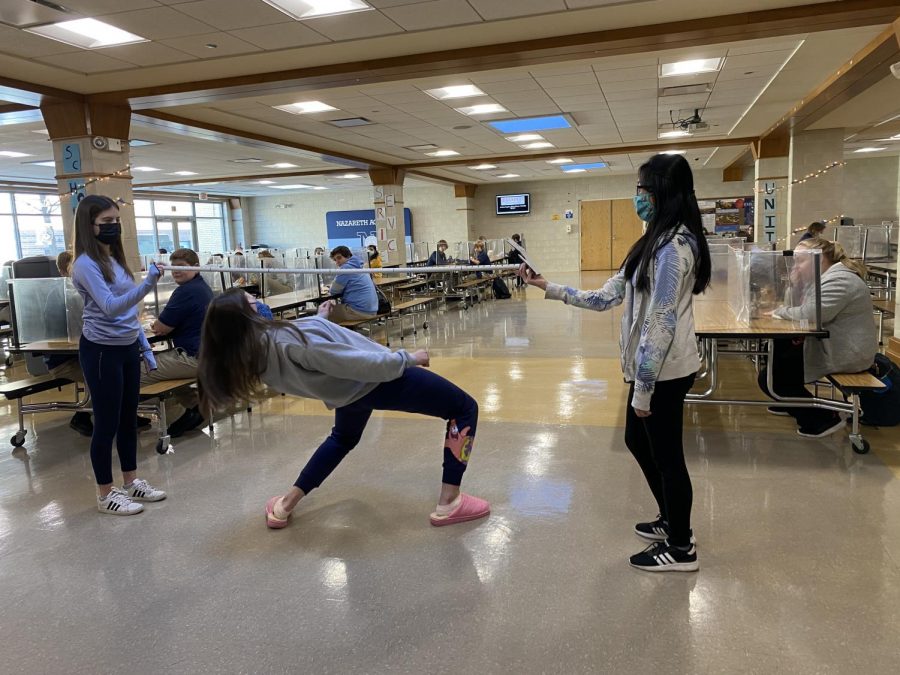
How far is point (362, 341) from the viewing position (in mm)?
2598

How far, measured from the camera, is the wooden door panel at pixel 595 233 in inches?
797

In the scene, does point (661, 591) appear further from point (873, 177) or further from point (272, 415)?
point (873, 177)

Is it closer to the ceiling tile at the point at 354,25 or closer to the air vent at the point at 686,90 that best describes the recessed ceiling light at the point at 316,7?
the ceiling tile at the point at 354,25

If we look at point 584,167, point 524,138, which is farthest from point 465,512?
point 584,167

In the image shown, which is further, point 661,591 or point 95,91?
point 95,91

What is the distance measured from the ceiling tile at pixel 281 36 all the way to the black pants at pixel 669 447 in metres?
4.26

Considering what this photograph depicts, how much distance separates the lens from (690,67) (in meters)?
6.90

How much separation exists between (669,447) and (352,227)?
2077cm

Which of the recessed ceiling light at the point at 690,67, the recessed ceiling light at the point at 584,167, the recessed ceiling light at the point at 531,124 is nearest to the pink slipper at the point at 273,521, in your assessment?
the recessed ceiling light at the point at 690,67

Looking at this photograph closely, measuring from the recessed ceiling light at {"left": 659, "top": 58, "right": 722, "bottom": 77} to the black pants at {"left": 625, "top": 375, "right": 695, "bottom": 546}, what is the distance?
5.54 meters

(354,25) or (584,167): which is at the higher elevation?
(584,167)

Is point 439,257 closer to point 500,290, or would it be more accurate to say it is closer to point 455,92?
point 500,290

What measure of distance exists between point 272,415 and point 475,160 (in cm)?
1051

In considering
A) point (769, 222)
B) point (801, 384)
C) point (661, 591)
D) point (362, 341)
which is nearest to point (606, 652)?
point (661, 591)
